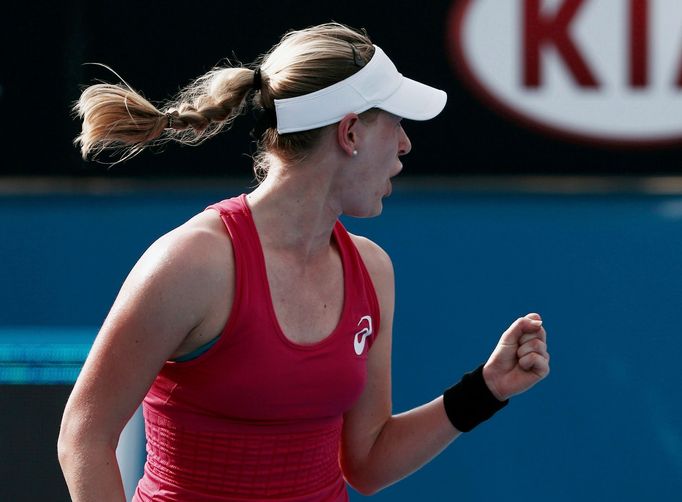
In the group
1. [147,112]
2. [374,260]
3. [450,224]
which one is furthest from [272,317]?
[450,224]

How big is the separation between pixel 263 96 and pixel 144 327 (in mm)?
450

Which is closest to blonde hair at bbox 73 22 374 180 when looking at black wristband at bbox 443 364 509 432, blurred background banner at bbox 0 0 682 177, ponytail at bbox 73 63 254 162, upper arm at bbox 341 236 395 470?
ponytail at bbox 73 63 254 162

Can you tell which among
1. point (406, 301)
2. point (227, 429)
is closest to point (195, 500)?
point (227, 429)

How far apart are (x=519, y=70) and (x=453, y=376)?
72 cm

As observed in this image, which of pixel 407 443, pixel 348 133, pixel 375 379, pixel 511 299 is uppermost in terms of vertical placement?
pixel 348 133

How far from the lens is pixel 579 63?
8.96ft

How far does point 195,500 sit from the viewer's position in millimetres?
1913

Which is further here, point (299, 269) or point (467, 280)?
point (467, 280)

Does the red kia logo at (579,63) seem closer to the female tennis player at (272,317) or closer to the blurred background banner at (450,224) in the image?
the blurred background banner at (450,224)

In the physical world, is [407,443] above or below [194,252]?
below

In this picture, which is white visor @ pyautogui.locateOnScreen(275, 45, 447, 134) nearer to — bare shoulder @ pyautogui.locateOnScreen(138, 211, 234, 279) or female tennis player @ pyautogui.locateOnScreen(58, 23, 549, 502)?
female tennis player @ pyautogui.locateOnScreen(58, 23, 549, 502)

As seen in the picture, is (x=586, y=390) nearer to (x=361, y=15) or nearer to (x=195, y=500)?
(x=361, y=15)

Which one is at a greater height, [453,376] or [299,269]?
[299,269]

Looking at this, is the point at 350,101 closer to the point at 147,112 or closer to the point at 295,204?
the point at 295,204
